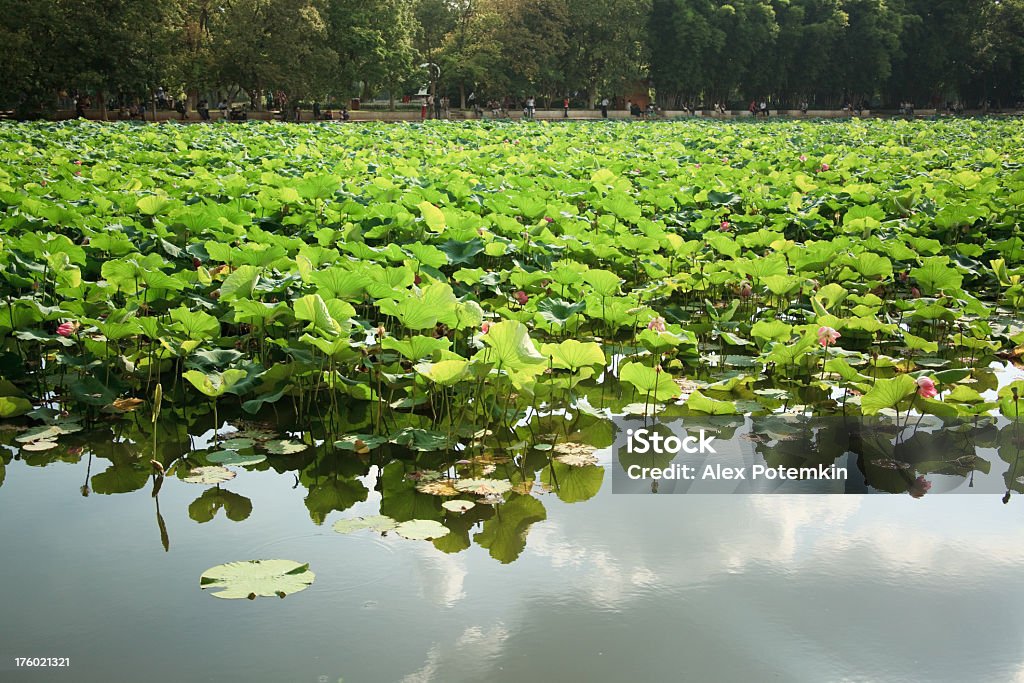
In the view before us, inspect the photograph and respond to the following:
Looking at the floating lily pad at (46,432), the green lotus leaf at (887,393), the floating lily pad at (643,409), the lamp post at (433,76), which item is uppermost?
the lamp post at (433,76)

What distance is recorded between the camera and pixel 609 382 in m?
4.25

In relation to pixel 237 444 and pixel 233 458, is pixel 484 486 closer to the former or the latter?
pixel 233 458

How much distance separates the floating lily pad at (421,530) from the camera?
2715 mm

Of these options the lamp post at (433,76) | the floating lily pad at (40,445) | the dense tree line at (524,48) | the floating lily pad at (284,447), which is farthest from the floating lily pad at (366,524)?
the lamp post at (433,76)

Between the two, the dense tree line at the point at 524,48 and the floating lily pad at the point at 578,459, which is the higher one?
the dense tree line at the point at 524,48

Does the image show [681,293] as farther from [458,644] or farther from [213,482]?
[458,644]

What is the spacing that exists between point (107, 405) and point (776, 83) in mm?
53119

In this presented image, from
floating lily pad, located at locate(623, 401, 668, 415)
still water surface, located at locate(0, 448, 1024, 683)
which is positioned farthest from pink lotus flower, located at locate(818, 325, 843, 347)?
still water surface, located at locate(0, 448, 1024, 683)

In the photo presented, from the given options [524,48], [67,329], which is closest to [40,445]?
[67,329]

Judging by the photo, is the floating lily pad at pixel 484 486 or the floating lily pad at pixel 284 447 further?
the floating lily pad at pixel 284 447

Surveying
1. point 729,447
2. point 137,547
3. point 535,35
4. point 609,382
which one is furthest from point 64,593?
point 535,35

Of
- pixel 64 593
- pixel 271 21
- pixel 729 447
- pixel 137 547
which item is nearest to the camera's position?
pixel 64 593

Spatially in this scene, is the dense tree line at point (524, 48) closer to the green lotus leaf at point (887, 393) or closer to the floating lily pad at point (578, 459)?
the floating lily pad at point (578, 459)

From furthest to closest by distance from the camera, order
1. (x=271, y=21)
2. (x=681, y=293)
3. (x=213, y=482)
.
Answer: (x=271, y=21)
(x=681, y=293)
(x=213, y=482)
